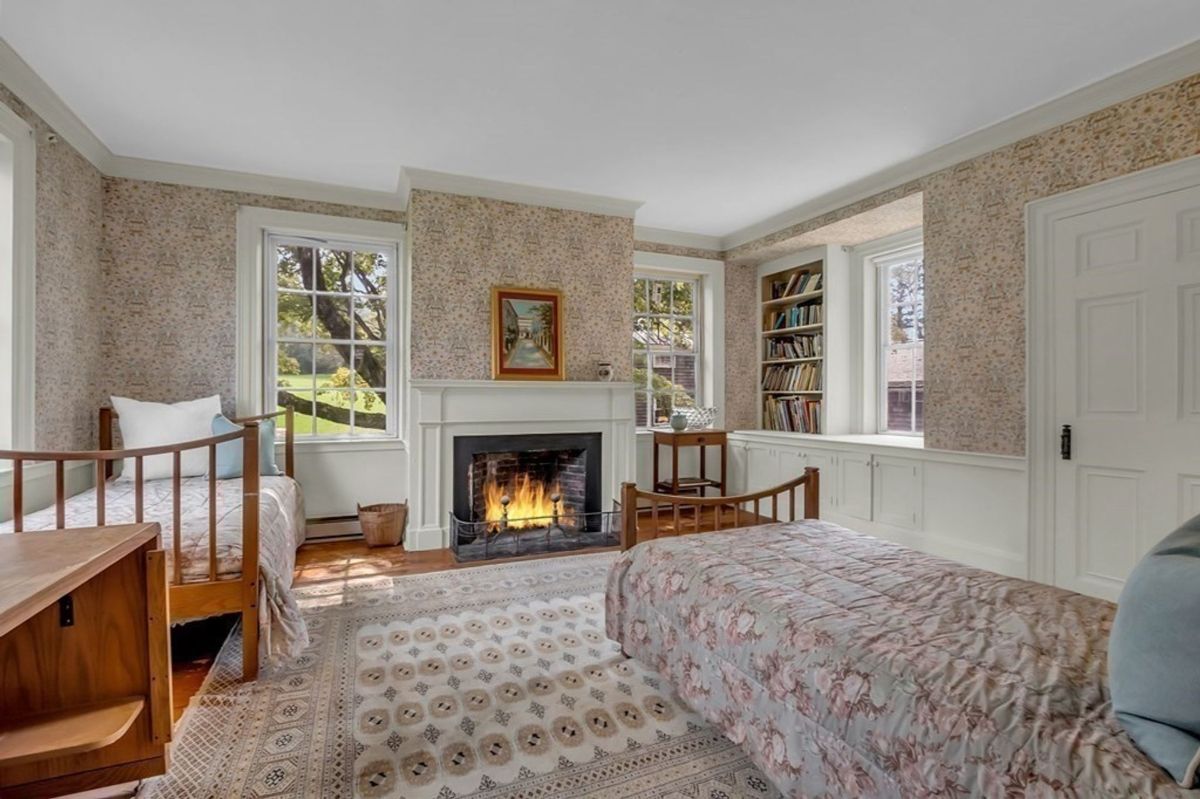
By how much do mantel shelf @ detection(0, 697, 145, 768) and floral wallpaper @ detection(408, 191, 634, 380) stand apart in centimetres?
263

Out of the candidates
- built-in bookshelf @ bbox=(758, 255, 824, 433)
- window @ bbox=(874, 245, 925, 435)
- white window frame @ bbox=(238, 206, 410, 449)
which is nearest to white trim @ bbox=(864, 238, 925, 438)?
window @ bbox=(874, 245, 925, 435)

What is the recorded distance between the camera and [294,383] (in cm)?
414

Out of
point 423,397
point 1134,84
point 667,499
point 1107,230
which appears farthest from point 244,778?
point 1134,84

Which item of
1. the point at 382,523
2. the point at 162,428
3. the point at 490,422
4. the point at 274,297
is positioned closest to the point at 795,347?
the point at 490,422

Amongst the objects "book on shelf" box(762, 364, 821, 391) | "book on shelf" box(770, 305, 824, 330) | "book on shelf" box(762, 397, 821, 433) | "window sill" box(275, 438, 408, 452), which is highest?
"book on shelf" box(770, 305, 824, 330)

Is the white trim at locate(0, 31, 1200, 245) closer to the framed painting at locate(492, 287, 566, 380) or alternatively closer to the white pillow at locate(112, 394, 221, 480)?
the framed painting at locate(492, 287, 566, 380)

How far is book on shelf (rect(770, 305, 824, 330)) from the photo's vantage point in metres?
4.92

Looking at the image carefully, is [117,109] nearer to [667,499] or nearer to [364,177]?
[364,177]

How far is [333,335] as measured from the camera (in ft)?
13.9

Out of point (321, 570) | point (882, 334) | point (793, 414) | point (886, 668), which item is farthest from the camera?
point (793, 414)

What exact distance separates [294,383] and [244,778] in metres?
3.06

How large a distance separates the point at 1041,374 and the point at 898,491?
115 centimetres

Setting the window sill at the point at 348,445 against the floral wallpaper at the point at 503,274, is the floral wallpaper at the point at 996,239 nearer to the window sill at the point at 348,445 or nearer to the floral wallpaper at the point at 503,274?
the floral wallpaper at the point at 503,274

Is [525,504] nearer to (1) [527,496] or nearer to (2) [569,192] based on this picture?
(1) [527,496]
